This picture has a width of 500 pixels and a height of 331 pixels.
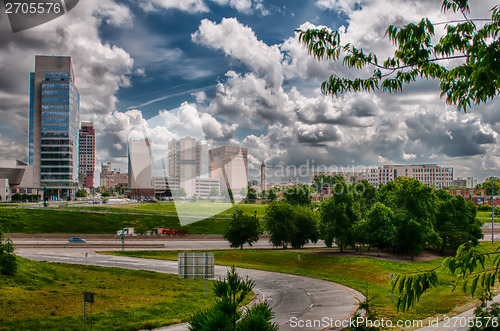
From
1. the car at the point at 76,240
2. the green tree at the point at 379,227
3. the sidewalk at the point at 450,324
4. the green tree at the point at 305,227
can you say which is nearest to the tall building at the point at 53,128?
the car at the point at 76,240

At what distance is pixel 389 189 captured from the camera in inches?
3031

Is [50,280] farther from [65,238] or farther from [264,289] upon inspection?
[65,238]

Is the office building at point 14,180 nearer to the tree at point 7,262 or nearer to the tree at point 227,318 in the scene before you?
the tree at point 7,262

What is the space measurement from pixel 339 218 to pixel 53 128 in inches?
5187

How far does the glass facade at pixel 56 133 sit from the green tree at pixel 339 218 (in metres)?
124

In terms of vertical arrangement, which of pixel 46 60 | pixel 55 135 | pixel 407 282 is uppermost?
pixel 46 60

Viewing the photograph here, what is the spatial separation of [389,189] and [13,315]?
69429 millimetres

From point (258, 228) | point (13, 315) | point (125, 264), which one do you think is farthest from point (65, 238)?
point (13, 315)

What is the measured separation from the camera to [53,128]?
150m

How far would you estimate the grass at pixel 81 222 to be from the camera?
74.0m

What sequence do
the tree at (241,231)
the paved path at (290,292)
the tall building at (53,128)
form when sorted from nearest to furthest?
the paved path at (290,292), the tree at (241,231), the tall building at (53,128)

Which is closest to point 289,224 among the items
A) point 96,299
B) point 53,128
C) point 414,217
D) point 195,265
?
point 414,217

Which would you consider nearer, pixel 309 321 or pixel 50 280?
pixel 309 321

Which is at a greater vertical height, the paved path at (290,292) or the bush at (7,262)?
the bush at (7,262)
